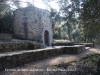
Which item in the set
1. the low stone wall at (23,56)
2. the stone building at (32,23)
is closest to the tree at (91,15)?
the low stone wall at (23,56)

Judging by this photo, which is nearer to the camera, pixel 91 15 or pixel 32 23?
pixel 91 15

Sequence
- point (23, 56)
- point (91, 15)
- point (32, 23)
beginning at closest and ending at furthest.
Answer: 1. point (91, 15)
2. point (23, 56)
3. point (32, 23)

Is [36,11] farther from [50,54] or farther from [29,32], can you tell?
[50,54]

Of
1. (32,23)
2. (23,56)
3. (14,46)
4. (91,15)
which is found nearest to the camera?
(91,15)

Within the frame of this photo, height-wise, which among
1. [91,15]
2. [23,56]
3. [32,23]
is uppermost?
[32,23]

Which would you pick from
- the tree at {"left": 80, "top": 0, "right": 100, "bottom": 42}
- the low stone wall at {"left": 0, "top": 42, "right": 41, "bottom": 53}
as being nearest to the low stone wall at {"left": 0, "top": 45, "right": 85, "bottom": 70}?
the low stone wall at {"left": 0, "top": 42, "right": 41, "bottom": 53}

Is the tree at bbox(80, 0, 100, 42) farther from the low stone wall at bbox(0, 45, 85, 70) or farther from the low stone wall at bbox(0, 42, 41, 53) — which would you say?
the low stone wall at bbox(0, 42, 41, 53)

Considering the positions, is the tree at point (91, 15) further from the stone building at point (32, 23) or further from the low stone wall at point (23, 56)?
the stone building at point (32, 23)

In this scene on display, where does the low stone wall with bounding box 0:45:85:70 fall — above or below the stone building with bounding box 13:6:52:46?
below

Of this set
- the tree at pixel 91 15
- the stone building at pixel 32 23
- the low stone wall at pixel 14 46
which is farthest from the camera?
the stone building at pixel 32 23

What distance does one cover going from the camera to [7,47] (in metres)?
8.48

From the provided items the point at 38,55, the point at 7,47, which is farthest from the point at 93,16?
the point at 7,47

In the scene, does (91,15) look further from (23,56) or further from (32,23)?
(32,23)

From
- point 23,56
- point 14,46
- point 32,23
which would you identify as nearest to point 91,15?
point 23,56
